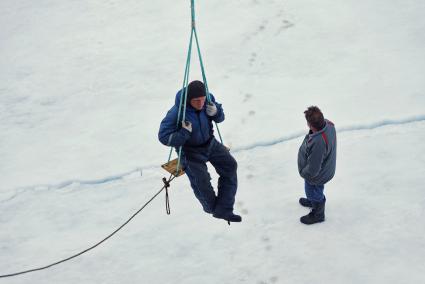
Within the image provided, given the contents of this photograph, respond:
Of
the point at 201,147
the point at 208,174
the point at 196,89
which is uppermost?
the point at 196,89

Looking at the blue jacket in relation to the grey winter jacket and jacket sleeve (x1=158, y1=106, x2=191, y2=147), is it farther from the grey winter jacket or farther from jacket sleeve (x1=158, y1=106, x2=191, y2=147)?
the grey winter jacket

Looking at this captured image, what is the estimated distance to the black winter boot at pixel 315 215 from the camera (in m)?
4.48

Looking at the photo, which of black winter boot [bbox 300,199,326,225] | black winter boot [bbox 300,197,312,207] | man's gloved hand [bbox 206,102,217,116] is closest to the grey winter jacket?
black winter boot [bbox 300,199,326,225]

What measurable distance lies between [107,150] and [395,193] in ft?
12.5

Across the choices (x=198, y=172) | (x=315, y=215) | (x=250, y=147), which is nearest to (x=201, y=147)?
(x=198, y=172)

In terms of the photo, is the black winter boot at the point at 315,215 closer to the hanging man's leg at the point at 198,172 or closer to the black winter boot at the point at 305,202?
the black winter boot at the point at 305,202

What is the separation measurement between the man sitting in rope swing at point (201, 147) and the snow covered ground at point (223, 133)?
2.09ft

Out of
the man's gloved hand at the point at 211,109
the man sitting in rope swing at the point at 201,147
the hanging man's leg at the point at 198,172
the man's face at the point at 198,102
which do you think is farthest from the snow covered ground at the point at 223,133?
the man's face at the point at 198,102

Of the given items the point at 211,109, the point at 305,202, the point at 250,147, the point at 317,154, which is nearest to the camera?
the point at 317,154

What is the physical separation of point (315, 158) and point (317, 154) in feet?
0.14

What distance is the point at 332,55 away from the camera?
23.5 ft

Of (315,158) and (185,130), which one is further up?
(185,130)

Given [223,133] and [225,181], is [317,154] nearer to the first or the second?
[225,181]

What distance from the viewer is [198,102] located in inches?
154
